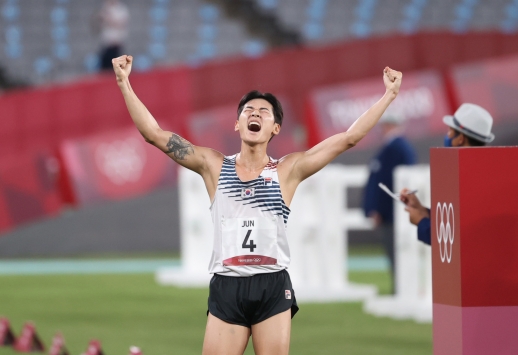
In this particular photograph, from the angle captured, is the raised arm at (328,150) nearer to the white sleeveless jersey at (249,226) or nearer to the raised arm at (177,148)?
the white sleeveless jersey at (249,226)

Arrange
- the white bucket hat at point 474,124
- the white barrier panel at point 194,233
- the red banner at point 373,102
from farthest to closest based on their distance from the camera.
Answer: the red banner at point 373,102
the white barrier panel at point 194,233
the white bucket hat at point 474,124

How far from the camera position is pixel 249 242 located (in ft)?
19.1

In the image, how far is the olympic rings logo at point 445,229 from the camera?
19.9 ft

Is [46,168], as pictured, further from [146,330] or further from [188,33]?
[146,330]

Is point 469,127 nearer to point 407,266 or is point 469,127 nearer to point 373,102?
point 407,266

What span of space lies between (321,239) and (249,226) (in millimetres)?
7881

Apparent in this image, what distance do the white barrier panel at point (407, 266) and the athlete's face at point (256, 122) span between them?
19.3 feet

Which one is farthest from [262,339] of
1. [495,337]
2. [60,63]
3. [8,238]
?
[60,63]

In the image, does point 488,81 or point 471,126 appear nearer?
point 471,126

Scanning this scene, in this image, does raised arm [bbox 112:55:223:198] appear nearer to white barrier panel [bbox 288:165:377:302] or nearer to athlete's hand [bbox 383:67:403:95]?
athlete's hand [bbox 383:67:403:95]

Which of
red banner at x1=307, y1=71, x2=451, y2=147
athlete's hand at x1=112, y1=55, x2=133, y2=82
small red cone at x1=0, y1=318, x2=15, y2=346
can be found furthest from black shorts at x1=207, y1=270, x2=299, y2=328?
red banner at x1=307, y1=71, x2=451, y2=147

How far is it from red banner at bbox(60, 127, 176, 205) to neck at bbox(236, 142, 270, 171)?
12.7 meters

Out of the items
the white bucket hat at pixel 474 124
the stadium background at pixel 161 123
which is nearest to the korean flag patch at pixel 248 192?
the white bucket hat at pixel 474 124

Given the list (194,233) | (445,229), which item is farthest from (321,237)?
(445,229)
